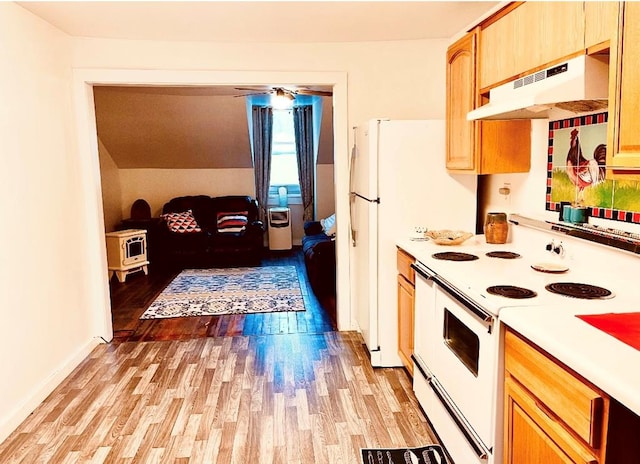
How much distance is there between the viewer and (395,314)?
129 inches

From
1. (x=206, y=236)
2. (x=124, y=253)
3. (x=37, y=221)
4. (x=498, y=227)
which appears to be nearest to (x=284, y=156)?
(x=206, y=236)

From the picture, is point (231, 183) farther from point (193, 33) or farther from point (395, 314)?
point (395, 314)

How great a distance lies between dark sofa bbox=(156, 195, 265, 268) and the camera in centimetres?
686

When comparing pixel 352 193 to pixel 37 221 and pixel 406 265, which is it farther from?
pixel 37 221

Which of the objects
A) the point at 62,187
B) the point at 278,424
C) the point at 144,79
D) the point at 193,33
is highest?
the point at 193,33

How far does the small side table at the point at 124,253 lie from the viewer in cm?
595

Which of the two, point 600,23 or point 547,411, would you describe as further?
point 600,23

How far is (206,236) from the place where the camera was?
693cm

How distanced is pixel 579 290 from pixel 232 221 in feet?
19.2

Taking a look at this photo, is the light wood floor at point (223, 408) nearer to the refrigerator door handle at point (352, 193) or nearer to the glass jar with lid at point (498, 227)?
the refrigerator door handle at point (352, 193)

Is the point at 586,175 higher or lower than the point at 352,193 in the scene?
higher

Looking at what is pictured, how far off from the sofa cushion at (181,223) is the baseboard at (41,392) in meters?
3.37

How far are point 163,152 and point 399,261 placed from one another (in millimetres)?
5374

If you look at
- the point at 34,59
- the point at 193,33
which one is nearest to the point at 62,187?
the point at 34,59
